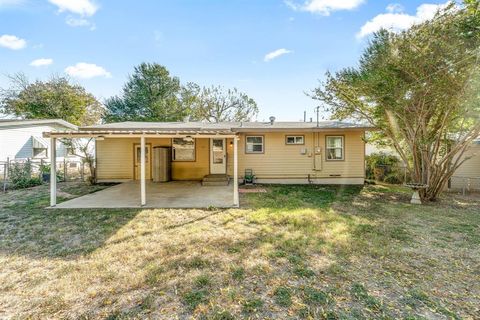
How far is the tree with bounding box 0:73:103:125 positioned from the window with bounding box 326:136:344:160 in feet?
74.0

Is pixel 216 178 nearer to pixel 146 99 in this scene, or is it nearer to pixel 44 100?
pixel 146 99

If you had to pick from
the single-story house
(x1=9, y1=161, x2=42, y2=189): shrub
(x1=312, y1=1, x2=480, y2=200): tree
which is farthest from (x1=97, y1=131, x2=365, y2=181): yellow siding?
(x1=9, y1=161, x2=42, y2=189): shrub

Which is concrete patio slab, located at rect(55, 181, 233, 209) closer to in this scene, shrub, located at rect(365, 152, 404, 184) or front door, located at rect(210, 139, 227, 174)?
front door, located at rect(210, 139, 227, 174)

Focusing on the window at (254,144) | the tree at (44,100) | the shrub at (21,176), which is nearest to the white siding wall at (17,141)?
the shrub at (21,176)

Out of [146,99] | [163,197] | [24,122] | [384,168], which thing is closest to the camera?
[163,197]

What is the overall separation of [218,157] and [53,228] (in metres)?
7.15

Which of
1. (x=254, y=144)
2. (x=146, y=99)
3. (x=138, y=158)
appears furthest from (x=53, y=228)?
(x=146, y=99)

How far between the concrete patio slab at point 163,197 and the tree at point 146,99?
1695 cm

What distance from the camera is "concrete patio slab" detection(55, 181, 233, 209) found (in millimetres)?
6871

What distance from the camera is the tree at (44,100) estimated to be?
22.0 meters

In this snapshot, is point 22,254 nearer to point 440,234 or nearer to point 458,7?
point 440,234

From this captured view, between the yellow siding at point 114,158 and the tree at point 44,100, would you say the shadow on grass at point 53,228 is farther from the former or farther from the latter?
the tree at point 44,100

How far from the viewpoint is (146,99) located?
2569 cm

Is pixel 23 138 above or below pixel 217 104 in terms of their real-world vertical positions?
below
